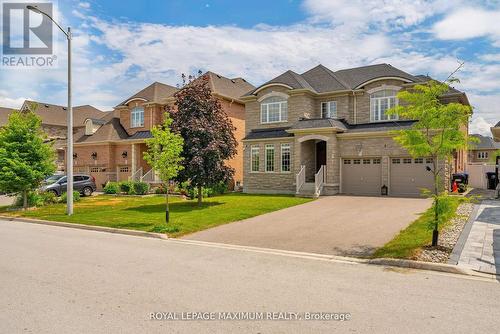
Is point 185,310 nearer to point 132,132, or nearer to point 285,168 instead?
point 285,168

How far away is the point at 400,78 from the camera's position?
23656mm

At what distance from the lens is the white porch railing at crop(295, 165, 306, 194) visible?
2414 centimetres

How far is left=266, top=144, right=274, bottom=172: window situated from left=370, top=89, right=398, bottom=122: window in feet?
23.7

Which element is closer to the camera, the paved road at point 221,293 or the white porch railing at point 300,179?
the paved road at point 221,293

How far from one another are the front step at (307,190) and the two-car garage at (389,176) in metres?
2.24

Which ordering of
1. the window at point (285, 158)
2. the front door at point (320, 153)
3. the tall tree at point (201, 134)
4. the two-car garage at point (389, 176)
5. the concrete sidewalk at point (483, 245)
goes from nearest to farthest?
1. the concrete sidewalk at point (483, 245)
2. the tall tree at point (201, 134)
3. the two-car garage at point (389, 176)
4. the window at point (285, 158)
5. the front door at point (320, 153)

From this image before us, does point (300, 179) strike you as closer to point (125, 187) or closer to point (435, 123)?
point (125, 187)

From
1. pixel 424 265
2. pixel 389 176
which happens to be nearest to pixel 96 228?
pixel 424 265

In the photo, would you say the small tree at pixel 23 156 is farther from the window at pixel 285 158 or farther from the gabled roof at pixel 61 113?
the gabled roof at pixel 61 113

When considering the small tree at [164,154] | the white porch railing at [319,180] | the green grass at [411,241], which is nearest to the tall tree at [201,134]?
the small tree at [164,154]

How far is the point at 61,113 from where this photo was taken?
53.0 m

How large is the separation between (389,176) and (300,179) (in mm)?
5532

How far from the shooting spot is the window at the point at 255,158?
27516 millimetres

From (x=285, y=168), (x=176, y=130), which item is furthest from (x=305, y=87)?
(x=176, y=130)
